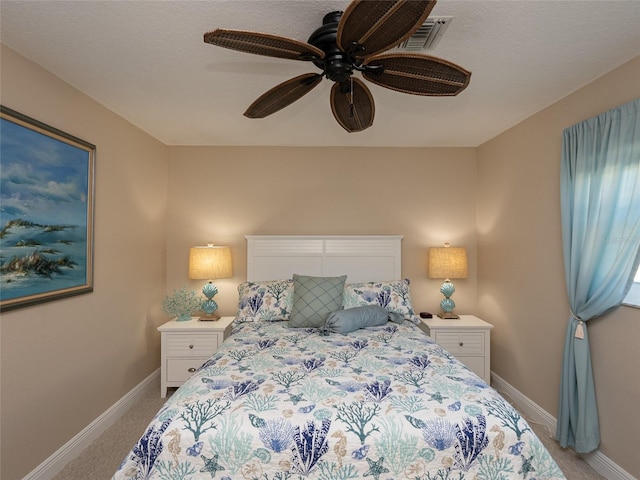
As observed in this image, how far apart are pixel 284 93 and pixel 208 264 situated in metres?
2.09

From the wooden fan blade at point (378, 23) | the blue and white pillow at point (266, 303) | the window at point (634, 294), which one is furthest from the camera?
the blue and white pillow at point (266, 303)

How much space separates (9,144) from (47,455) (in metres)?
1.86

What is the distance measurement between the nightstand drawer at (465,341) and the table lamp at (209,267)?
7.05 ft

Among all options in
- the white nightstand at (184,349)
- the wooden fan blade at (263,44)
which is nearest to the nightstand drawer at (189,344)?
the white nightstand at (184,349)

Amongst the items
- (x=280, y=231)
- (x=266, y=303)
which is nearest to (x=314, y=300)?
(x=266, y=303)

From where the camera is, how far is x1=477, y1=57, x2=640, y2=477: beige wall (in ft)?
6.54

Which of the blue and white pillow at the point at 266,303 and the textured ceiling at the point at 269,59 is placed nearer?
the textured ceiling at the point at 269,59

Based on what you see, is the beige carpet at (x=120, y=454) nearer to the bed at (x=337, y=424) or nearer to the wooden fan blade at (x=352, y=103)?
the bed at (x=337, y=424)

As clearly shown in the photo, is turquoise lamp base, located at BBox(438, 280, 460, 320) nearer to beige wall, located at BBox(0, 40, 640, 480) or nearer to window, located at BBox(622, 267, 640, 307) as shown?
beige wall, located at BBox(0, 40, 640, 480)

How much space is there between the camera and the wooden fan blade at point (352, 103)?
1.65 m

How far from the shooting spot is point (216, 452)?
1.35 m

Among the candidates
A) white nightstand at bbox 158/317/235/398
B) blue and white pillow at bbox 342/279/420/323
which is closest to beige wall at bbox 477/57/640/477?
blue and white pillow at bbox 342/279/420/323

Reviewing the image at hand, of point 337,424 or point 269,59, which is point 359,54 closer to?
point 269,59

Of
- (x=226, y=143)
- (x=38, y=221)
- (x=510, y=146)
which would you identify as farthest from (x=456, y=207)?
(x=38, y=221)
